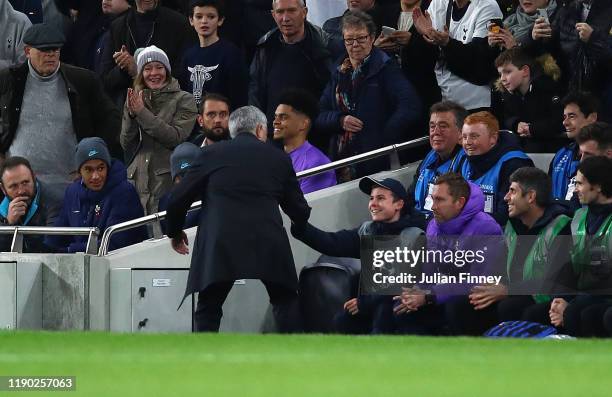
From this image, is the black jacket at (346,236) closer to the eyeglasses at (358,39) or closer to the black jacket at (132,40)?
the eyeglasses at (358,39)

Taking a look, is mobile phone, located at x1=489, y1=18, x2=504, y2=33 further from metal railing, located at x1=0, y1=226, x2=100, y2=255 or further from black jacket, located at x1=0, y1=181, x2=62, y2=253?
black jacket, located at x1=0, y1=181, x2=62, y2=253

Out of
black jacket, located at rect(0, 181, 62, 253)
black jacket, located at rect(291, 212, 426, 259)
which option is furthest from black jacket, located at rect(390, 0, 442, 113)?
black jacket, located at rect(0, 181, 62, 253)

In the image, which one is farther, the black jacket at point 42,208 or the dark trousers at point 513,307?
the black jacket at point 42,208

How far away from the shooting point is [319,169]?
48.5 feet

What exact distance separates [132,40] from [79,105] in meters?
1.25

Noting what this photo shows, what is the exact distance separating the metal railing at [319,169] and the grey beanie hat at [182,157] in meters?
0.34

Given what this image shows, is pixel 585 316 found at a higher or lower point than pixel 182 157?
lower

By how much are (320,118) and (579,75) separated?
8.23 feet

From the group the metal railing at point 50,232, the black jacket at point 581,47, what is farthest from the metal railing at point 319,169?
the black jacket at point 581,47

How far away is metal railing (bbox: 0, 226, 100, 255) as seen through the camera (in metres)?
13.9

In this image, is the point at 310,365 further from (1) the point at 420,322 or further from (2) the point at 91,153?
(2) the point at 91,153

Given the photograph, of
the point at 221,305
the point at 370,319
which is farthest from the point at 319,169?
the point at 221,305

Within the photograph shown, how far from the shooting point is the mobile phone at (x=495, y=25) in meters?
14.7

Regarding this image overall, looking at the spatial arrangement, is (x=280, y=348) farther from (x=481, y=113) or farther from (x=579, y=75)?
(x=579, y=75)
